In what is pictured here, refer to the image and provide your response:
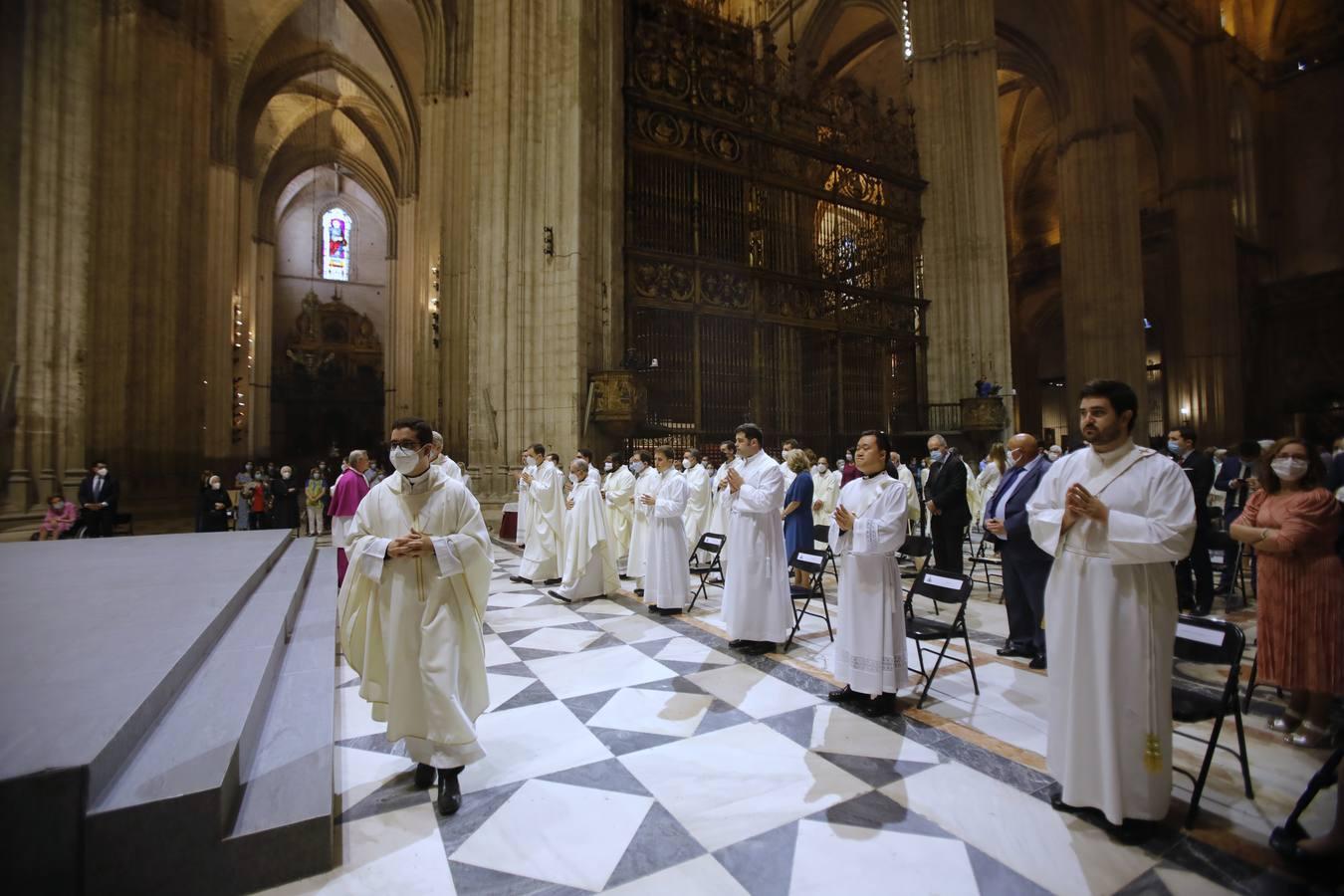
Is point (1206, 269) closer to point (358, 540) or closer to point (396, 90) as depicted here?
point (358, 540)

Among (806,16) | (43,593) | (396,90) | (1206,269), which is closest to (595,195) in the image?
(43,593)

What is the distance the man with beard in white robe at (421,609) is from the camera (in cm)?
285

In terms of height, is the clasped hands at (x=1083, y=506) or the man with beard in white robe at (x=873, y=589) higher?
the clasped hands at (x=1083, y=506)

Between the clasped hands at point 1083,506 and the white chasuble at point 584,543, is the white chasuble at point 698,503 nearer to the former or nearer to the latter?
the white chasuble at point 584,543

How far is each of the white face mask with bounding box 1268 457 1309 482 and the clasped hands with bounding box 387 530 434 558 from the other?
4.68 m

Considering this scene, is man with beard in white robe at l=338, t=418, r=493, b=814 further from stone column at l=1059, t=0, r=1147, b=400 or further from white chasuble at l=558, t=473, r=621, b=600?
stone column at l=1059, t=0, r=1147, b=400

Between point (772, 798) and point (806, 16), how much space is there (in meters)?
23.1

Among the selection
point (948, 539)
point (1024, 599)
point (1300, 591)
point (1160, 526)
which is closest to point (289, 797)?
point (1160, 526)

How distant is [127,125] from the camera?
11.5 m

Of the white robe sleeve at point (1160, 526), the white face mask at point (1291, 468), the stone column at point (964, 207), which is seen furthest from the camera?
the stone column at point (964, 207)

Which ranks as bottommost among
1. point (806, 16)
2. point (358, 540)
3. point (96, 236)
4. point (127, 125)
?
point (358, 540)

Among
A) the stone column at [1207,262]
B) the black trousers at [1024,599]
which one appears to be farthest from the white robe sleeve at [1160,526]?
the stone column at [1207,262]

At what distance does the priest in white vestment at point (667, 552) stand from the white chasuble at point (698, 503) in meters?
2.42

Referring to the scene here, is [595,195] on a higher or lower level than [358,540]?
higher
